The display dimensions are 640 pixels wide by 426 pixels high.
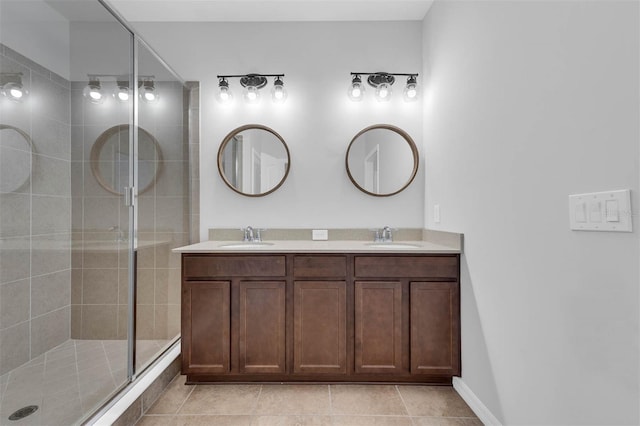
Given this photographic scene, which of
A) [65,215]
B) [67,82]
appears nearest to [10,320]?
[65,215]

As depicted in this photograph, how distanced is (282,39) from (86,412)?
8.92ft

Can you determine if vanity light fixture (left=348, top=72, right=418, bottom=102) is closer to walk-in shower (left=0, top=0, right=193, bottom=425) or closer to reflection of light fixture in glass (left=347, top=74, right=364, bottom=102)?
reflection of light fixture in glass (left=347, top=74, right=364, bottom=102)

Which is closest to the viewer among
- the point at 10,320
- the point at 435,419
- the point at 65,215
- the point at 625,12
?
the point at 625,12

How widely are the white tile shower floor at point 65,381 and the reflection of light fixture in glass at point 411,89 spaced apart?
2.58m

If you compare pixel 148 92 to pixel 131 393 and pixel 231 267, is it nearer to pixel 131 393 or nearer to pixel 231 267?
pixel 231 267

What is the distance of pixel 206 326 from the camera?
2.03 meters

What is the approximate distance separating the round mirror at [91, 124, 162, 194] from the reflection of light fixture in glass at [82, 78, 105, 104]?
159 mm

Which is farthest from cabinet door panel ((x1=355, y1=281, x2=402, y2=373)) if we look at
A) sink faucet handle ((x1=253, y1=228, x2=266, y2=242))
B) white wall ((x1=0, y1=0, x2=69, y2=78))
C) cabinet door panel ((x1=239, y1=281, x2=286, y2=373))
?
white wall ((x1=0, y1=0, x2=69, y2=78))

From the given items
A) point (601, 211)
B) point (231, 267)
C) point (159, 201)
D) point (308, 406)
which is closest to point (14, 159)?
Answer: point (159, 201)

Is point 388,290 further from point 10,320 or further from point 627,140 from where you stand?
point 10,320

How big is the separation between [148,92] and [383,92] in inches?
66.8

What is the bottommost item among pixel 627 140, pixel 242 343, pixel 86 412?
pixel 86 412

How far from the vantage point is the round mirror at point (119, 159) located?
1.69m

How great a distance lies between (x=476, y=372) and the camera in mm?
1797
